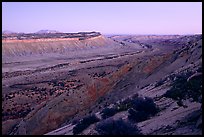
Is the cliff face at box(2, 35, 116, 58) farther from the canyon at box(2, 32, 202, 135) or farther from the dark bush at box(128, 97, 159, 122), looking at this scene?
the dark bush at box(128, 97, 159, 122)

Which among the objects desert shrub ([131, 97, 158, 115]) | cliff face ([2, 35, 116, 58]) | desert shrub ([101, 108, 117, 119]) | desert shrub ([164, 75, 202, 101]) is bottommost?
cliff face ([2, 35, 116, 58])

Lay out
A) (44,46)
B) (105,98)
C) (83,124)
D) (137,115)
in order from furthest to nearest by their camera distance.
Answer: (44,46) → (105,98) → (83,124) → (137,115)

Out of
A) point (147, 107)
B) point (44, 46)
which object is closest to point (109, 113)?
point (147, 107)

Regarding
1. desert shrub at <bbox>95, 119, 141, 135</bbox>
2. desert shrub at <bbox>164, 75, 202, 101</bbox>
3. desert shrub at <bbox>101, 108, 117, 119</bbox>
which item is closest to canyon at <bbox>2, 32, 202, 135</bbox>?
desert shrub at <bbox>164, 75, 202, 101</bbox>

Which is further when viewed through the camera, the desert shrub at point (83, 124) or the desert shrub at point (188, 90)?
the desert shrub at point (83, 124)

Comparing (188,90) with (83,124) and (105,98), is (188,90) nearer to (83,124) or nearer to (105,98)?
(83,124)

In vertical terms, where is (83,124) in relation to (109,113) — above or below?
below

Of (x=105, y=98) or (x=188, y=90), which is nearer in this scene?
(x=188, y=90)

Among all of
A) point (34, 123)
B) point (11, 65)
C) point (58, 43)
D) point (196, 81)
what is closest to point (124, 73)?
point (34, 123)

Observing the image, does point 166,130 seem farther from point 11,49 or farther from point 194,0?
point 11,49

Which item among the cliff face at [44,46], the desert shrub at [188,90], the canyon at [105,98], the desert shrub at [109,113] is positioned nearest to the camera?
the canyon at [105,98]

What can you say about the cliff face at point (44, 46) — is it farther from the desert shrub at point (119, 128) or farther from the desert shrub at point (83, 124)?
the desert shrub at point (119, 128)

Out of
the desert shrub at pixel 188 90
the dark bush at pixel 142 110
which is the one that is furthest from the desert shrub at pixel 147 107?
the desert shrub at pixel 188 90
